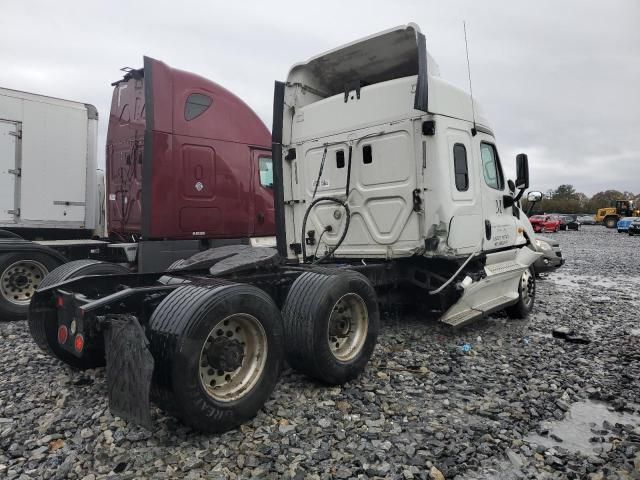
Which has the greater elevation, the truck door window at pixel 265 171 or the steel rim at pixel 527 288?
the truck door window at pixel 265 171

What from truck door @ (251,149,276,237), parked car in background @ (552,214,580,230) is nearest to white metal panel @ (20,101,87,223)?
truck door @ (251,149,276,237)

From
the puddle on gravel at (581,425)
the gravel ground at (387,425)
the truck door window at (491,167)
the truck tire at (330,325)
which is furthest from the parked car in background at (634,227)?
the truck tire at (330,325)

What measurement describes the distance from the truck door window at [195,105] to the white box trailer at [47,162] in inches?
80.9

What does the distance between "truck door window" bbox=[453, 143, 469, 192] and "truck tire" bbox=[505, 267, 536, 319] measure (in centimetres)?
215

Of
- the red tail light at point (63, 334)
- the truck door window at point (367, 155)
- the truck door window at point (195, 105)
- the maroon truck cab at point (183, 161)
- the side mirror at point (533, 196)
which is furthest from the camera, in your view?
the truck door window at point (195, 105)

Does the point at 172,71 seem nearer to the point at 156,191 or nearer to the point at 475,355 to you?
the point at 156,191

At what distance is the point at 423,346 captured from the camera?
17.1 feet

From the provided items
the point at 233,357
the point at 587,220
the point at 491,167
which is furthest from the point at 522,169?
the point at 587,220

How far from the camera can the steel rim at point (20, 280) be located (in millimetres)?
6535

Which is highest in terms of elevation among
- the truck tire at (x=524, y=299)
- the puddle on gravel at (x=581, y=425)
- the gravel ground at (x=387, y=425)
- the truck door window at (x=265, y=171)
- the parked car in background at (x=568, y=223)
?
the parked car in background at (x=568, y=223)

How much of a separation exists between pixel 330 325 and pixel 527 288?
4.31 m

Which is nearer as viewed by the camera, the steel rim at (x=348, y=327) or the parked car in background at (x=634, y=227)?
the steel rim at (x=348, y=327)

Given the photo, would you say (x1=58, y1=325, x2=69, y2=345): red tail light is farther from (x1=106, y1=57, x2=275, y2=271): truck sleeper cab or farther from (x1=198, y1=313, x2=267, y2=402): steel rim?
(x1=106, y1=57, x2=275, y2=271): truck sleeper cab

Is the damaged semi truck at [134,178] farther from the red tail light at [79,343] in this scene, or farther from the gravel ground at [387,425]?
the red tail light at [79,343]
